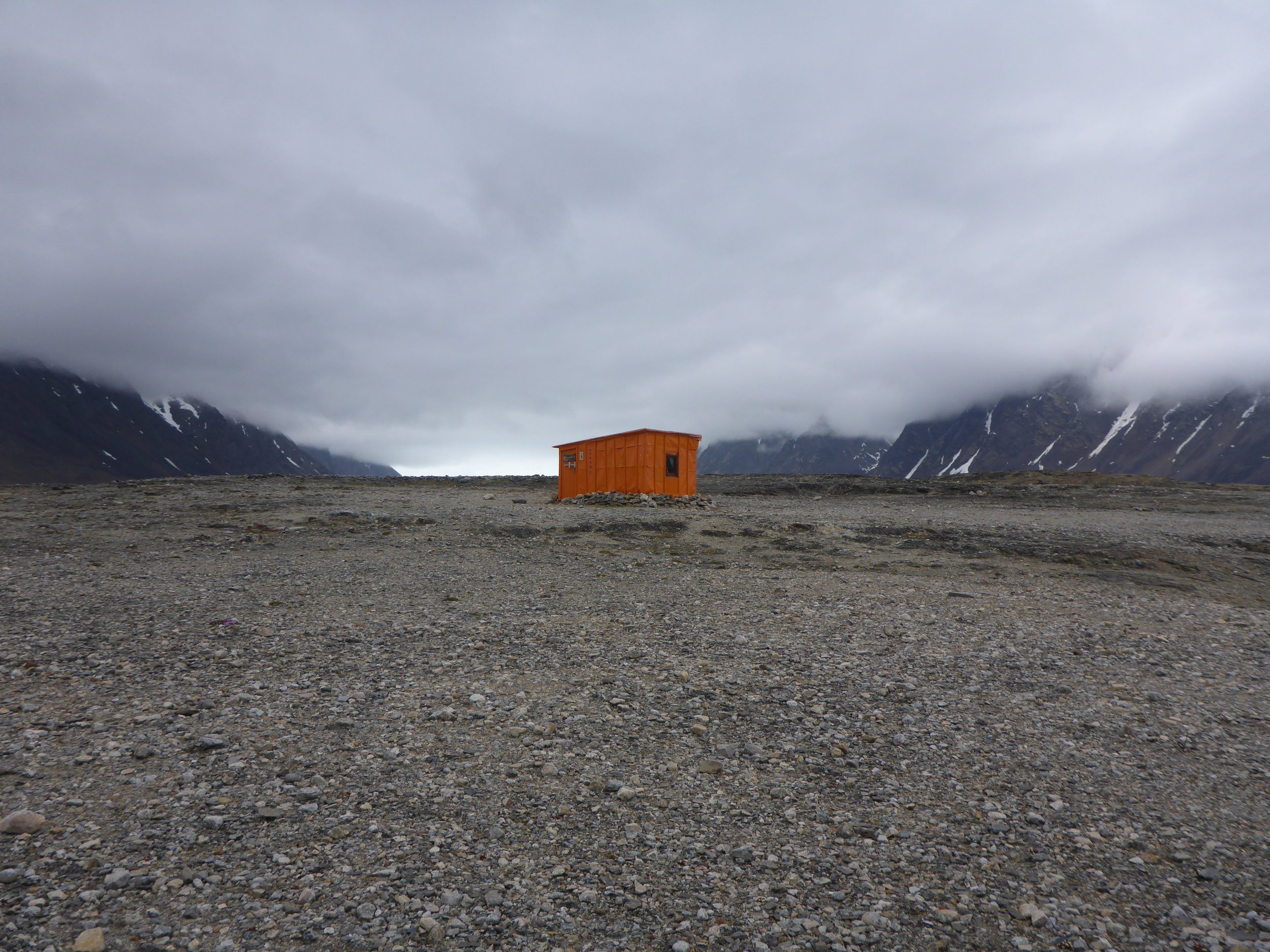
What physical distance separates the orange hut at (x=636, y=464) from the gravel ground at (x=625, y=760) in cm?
1457

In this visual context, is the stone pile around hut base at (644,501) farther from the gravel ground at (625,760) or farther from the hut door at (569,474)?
the gravel ground at (625,760)

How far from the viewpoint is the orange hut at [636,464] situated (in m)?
27.6

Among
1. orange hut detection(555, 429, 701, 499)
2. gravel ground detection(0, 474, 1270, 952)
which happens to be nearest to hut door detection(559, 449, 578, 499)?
orange hut detection(555, 429, 701, 499)

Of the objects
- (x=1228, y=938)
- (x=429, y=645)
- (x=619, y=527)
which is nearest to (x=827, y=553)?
(x=619, y=527)

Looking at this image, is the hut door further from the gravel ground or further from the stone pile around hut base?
the gravel ground

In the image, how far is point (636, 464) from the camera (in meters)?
27.8

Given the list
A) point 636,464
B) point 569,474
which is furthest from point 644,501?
point 569,474

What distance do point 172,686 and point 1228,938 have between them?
9436mm

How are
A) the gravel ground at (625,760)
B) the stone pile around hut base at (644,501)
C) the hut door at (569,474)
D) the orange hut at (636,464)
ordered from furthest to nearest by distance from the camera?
the hut door at (569,474) < the orange hut at (636,464) < the stone pile around hut base at (644,501) < the gravel ground at (625,760)

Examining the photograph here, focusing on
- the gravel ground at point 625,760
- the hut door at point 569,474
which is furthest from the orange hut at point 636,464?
the gravel ground at point 625,760

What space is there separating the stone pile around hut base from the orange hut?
0.48 m

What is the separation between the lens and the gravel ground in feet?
12.5

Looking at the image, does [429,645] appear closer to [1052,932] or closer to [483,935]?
[483,935]

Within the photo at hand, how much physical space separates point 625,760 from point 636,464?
2233 centimetres
